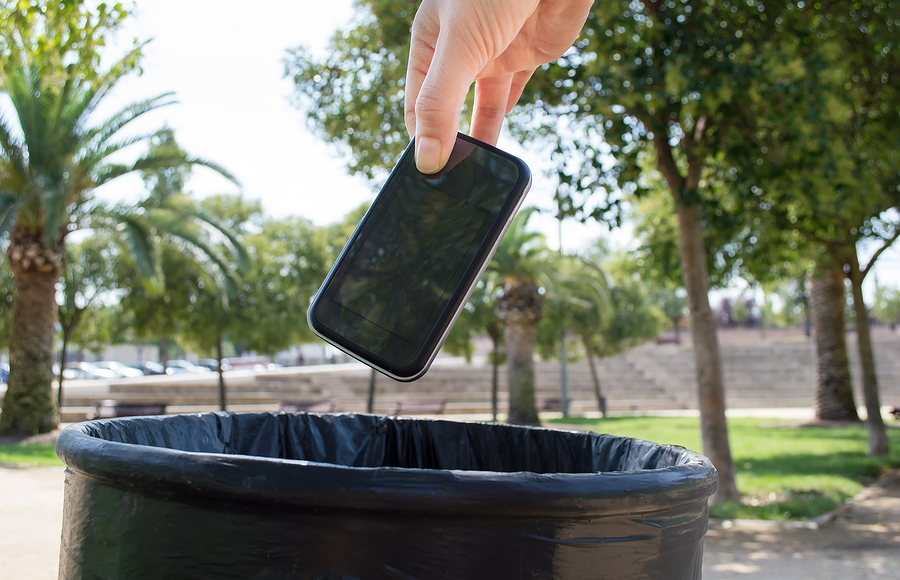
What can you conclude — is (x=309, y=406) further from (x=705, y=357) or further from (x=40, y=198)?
(x=705, y=357)

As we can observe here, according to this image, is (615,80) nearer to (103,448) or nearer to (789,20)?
(789,20)

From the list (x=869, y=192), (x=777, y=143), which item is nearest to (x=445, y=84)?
(x=777, y=143)

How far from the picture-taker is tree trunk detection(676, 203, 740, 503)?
7.27 metres

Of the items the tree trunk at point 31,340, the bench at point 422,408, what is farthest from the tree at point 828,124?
the bench at point 422,408

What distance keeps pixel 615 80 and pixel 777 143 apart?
66.2 inches

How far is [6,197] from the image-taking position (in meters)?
11.1

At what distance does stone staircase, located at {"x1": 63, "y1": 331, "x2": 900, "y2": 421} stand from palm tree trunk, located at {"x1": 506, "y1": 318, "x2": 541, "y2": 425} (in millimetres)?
5834

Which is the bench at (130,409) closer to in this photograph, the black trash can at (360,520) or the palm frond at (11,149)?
the palm frond at (11,149)

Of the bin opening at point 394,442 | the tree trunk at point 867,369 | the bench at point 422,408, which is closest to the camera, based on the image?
the bin opening at point 394,442

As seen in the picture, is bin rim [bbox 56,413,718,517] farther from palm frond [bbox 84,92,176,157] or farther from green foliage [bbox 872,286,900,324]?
green foliage [bbox 872,286,900,324]

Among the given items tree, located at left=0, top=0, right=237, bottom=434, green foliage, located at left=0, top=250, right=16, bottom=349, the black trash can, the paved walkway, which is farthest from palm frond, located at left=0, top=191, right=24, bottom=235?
the black trash can

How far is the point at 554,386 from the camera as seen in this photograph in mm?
29562

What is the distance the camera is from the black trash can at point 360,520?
1019 mm

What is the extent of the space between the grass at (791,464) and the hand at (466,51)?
21.3 feet
